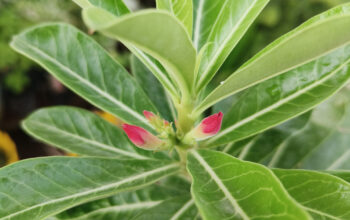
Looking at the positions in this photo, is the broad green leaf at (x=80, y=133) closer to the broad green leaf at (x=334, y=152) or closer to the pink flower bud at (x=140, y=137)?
the pink flower bud at (x=140, y=137)

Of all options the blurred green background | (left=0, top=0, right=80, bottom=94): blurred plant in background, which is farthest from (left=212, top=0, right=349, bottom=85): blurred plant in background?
(left=0, top=0, right=80, bottom=94): blurred plant in background

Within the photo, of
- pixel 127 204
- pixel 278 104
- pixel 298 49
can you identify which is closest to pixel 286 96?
pixel 278 104

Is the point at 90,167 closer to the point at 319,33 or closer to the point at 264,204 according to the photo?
the point at 264,204

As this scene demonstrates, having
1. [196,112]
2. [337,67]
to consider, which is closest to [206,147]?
[196,112]

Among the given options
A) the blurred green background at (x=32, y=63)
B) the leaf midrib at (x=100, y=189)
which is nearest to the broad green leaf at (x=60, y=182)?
the leaf midrib at (x=100, y=189)

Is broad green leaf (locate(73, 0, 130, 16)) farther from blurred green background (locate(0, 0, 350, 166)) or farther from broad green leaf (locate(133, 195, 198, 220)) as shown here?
blurred green background (locate(0, 0, 350, 166))

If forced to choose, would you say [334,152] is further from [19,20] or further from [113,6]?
[19,20]
